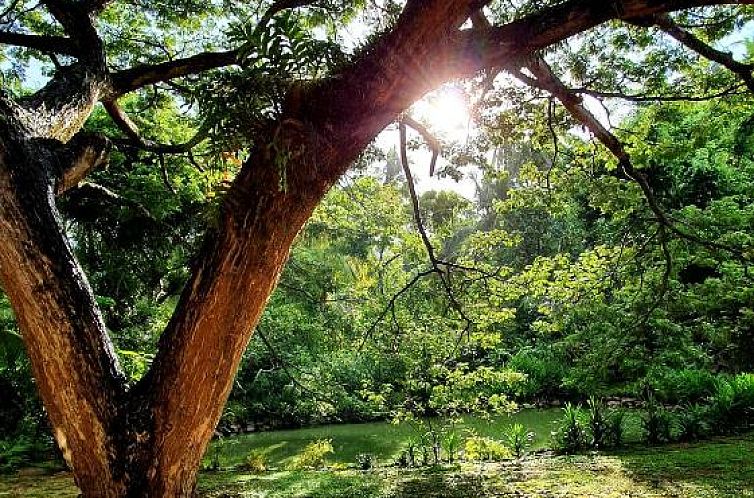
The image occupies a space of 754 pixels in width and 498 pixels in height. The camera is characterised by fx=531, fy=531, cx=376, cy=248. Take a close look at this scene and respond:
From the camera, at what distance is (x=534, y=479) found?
3711mm

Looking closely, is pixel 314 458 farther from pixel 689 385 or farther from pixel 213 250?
pixel 213 250

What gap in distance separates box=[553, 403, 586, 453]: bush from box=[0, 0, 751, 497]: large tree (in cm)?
467

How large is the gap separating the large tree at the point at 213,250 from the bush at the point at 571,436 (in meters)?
4.67

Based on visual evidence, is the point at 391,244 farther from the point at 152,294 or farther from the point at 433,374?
the point at 152,294

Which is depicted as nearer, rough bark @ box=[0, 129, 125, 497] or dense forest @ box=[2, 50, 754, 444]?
rough bark @ box=[0, 129, 125, 497]

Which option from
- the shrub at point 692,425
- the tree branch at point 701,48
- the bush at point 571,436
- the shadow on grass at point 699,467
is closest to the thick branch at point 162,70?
the tree branch at point 701,48

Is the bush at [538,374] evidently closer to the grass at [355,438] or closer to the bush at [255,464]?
A: the grass at [355,438]

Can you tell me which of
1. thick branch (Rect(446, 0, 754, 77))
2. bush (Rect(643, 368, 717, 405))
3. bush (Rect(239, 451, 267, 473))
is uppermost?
thick branch (Rect(446, 0, 754, 77))

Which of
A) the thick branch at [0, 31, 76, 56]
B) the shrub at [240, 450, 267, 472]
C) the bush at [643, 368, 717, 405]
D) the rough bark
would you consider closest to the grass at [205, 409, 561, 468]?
the shrub at [240, 450, 267, 472]

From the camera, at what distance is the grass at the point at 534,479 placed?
3.13 metres

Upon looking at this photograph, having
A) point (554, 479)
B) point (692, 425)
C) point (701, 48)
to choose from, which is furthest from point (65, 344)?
point (692, 425)

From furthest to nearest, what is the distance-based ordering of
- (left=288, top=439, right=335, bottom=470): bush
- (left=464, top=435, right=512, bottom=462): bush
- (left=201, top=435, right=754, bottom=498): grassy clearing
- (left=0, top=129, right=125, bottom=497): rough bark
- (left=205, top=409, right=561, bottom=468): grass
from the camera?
(left=205, top=409, right=561, bottom=468): grass < (left=288, top=439, right=335, bottom=470): bush < (left=464, top=435, right=512, bottom=462): bush < (left=201, top=435, right=754, bottom=498): grassy clearing < (left=0, top=129, right=125, bottom=497): rough bark

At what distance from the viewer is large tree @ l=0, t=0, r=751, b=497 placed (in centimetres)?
118

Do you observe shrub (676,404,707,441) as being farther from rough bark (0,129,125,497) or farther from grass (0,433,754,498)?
rough bark (0,129,125,497)
